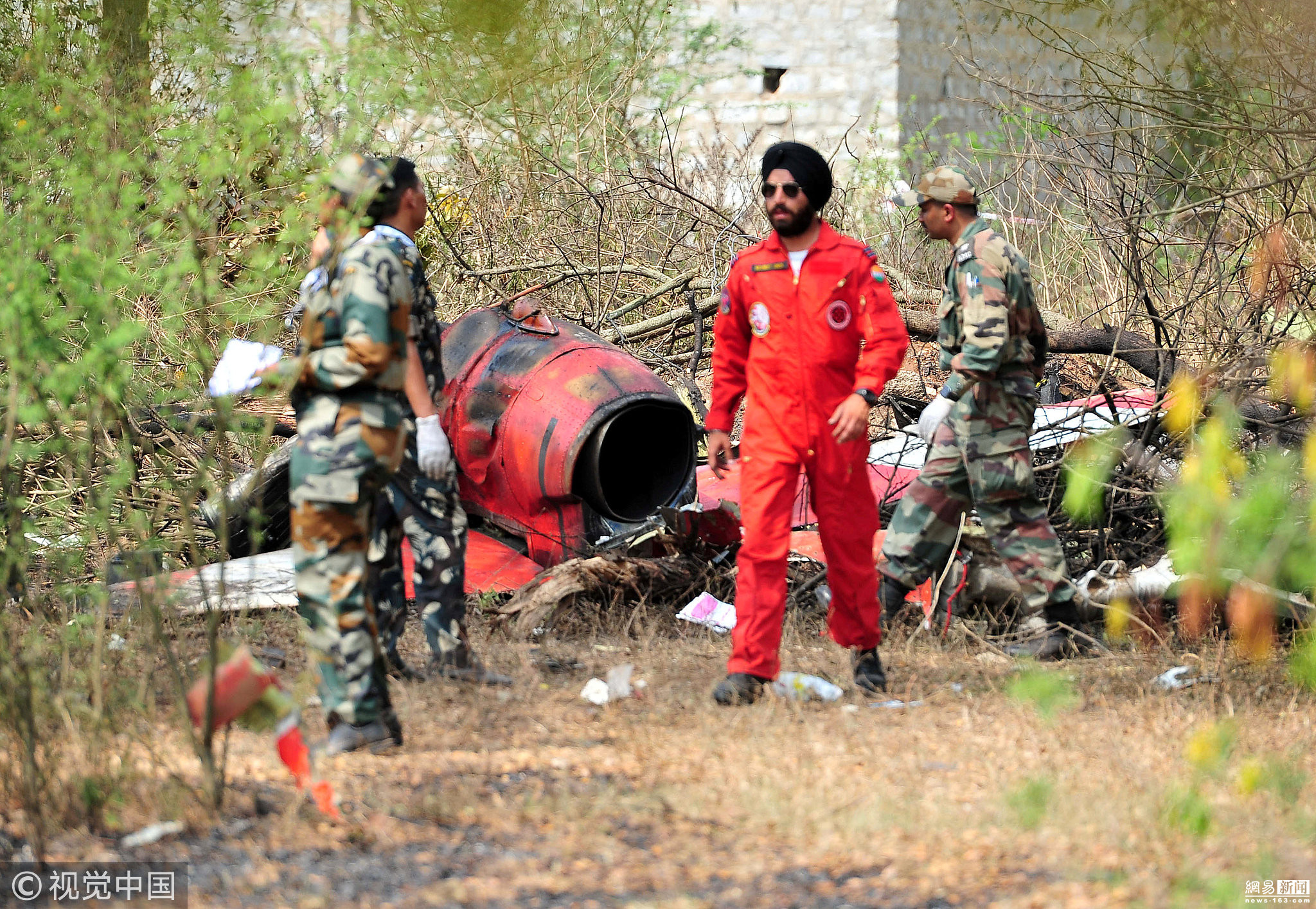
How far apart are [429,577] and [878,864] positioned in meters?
1.96

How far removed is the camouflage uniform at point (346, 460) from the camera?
3.21 metres

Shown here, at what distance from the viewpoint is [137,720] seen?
353 centimetres

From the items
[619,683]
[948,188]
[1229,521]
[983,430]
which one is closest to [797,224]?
[948,188]

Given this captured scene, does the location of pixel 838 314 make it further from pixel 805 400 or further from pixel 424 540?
pixel 424 540

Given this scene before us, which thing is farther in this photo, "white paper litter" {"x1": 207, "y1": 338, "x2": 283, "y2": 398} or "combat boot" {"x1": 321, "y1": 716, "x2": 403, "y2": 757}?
"white paper litter" {"x1": 207, "y1": 338, "x2": 283, "y2": 398}

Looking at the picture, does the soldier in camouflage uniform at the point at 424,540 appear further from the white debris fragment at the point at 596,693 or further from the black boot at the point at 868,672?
the black boot at the point at 868,672

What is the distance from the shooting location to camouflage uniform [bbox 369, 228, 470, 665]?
161 inches

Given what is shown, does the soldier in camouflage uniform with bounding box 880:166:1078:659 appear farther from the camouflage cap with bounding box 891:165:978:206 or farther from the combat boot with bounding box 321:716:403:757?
the combat boot with bounding box 321:716:403:757

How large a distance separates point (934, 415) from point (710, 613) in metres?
1.24

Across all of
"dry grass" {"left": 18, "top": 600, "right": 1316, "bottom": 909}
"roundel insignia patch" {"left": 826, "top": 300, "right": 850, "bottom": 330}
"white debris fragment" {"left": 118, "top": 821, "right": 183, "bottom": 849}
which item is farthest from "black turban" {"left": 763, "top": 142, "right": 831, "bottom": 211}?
"white debris fragment" {"left": 118, "top": 821, "right": 183, "bottom": 849}

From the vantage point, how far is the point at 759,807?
2994 millimetres

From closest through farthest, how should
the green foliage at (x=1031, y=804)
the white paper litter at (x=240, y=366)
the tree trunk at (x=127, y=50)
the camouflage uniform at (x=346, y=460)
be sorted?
the green foliage at (x=1031, y=804)
the camouflage uniform at (x=346, y=460)
the white paper litter at (x=240, y=366)
the tree trunk at (x=127, y=50)

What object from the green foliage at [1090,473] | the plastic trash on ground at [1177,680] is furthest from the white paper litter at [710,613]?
the plastic trash on ground at [1177,680]

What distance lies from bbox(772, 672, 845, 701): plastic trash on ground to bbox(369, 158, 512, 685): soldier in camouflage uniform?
907 millimetres
